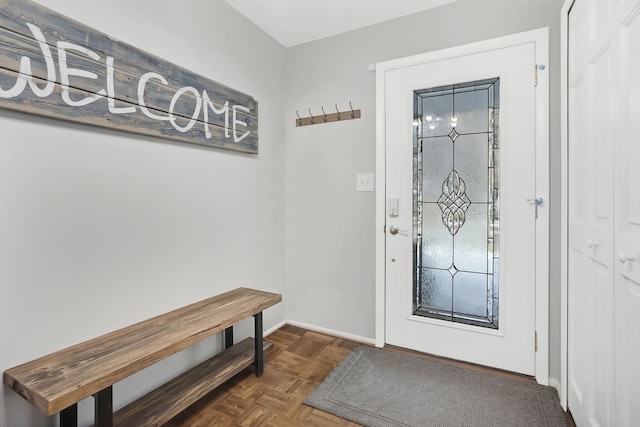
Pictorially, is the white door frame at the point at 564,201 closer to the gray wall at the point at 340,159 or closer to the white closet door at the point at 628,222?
the gray wall at the point at 340,159

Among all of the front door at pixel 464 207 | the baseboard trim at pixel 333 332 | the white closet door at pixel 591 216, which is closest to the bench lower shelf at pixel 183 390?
the baseboard trim at pixel 333 332

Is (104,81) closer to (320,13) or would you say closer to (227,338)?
(320,13)

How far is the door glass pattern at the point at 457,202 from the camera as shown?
2066 millimetres

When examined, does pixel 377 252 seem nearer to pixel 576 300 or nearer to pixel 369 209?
pixel 369 209

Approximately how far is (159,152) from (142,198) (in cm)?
28

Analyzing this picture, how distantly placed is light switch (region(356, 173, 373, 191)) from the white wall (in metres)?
0.76

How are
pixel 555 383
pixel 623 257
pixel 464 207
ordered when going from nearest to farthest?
pixel 623 257 → pixel 555 383 → pixel 464 207

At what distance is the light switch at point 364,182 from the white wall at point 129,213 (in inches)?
29.9

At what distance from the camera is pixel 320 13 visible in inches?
91.3

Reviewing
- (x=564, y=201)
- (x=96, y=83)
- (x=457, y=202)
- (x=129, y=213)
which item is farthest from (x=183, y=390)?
(x=564, y=201)

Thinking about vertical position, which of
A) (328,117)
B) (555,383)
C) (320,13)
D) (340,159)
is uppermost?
(320,13)

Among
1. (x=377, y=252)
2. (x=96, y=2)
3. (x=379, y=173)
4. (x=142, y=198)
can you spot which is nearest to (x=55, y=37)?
(x=96, y=2)

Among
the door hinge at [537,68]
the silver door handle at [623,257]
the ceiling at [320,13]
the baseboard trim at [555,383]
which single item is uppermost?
the ceiling at [320,13]

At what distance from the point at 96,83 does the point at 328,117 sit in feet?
5.28
